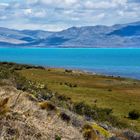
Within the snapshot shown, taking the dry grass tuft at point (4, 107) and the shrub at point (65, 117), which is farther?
the shrub at point (65, 117)

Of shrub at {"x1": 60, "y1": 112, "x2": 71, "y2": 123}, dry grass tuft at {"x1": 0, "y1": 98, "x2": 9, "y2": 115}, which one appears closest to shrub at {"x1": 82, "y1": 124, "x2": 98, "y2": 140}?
shrub at {"x1": 60, "y1": 112, "x2": 71, "y2": 123}

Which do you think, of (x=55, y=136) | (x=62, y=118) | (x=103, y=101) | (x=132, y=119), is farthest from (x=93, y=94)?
(x=55, y=136)

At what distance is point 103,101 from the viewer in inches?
1815

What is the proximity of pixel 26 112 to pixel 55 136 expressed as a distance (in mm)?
986

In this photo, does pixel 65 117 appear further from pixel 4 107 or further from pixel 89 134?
pixel 4 107

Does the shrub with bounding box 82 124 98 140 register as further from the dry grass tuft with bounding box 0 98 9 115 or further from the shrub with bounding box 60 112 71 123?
the dry grass tuft with bounding box 0 98 9 115

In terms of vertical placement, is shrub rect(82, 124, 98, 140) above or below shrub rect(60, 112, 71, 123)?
below

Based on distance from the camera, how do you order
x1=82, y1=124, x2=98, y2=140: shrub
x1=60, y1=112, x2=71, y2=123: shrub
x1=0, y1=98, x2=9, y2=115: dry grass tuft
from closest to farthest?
x1=0, y1=98, x2=9, y2=115: dry grass tuft < x1=82, y1=124, x2=98, y2=140: shrub < x1=60, y1=112, x2=71, y2=123: shrub

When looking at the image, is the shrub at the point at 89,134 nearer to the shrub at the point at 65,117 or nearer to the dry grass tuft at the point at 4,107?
the shrub at the point at 65,117

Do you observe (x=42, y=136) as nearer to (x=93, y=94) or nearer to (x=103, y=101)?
(x=103, y=101)

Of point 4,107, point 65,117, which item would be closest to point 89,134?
point 65,117

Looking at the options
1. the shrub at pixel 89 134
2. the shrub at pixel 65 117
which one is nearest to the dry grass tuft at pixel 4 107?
the shrub at pixel 89 134

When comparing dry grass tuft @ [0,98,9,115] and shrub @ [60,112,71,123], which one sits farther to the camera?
shrub @ [60,112,71,123]

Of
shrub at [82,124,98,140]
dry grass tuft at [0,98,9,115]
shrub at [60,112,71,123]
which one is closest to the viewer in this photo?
dry grass tuft at [0,98,9,115]
